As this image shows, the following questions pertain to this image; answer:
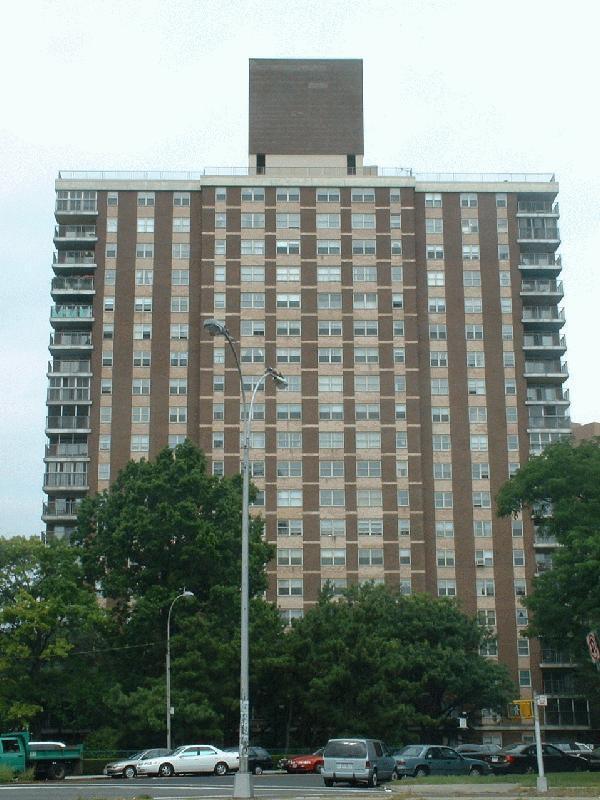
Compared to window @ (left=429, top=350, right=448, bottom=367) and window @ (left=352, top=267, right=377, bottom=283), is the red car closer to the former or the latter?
window @ (left=429, top=350, right=448, bottom=367)

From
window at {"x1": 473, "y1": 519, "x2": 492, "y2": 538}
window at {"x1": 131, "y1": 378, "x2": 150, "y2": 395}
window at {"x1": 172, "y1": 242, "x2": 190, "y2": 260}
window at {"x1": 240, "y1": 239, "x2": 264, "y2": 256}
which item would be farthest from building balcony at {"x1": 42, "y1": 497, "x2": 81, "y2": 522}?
window at {"x1": 473, "y1": 519, "x2": 492, "y2": 538}

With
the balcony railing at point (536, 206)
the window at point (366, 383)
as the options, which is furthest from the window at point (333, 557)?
the balcony railing at point (536, 206)

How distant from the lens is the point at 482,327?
361 ft

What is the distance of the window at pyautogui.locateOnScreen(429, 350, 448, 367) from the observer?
109m

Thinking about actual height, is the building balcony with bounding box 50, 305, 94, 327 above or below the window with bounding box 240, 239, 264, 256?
below

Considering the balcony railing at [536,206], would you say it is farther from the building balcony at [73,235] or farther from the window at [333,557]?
the building balcony at [73,235]

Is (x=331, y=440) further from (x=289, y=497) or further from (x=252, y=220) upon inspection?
(x=252, y=220)

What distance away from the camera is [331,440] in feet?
349

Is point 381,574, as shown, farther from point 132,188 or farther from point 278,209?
point 132,188

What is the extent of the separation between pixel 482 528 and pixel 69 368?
41.4 m

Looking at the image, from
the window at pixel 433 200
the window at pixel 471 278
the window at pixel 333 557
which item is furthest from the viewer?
the window at pixel 433 200

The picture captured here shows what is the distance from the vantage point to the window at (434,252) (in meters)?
112

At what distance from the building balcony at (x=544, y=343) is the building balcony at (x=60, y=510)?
147ft

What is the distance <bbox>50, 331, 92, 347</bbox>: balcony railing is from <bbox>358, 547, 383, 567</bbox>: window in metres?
32.3
